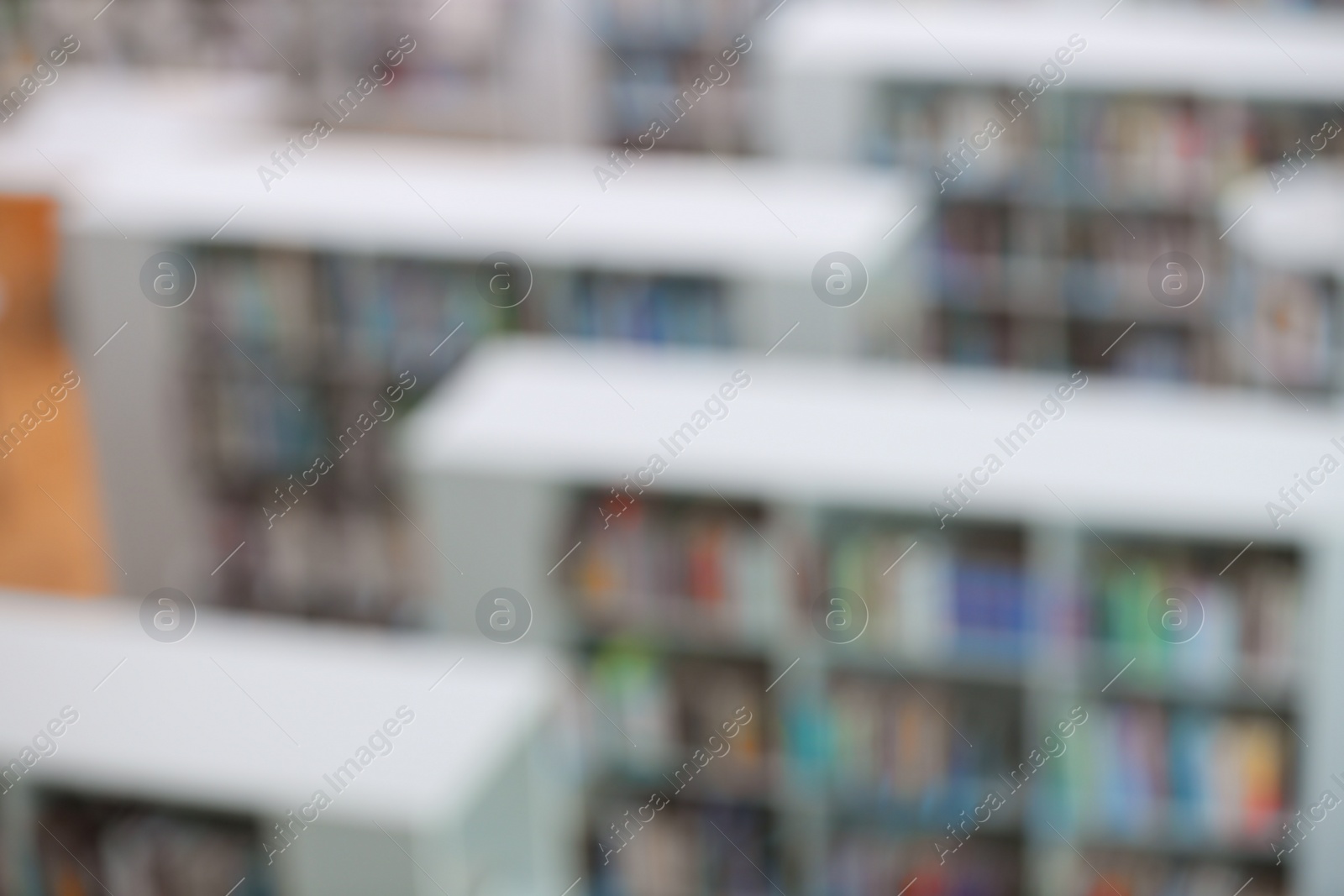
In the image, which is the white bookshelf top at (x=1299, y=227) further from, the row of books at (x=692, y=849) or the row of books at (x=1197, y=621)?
the row of books at (x=692, y=849)

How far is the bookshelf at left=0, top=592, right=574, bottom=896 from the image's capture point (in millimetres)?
3055

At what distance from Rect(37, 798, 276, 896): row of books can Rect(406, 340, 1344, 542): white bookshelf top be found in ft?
3.88

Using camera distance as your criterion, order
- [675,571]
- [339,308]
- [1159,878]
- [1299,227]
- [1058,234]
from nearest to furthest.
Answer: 1. [1159,878]
2. [675,571]
3. [1299,227]
4. [339,308]
5. [1058,234]

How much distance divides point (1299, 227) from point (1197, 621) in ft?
5.73

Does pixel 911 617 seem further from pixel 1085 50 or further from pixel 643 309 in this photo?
pixel 1085 50

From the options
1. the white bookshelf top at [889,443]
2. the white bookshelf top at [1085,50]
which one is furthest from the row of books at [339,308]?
the white bookshelf top at [1085,50]

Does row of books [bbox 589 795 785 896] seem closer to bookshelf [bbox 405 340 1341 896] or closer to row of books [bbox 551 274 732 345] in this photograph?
bookshelf [bbox 405 340 1341 896]

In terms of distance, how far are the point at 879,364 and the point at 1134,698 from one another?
194 centimetres

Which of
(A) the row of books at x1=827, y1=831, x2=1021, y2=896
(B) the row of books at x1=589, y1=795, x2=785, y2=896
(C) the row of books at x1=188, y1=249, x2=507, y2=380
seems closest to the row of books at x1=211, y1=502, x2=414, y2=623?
(C) the row of books at x1=188, y1=249, x2=507, y2=380

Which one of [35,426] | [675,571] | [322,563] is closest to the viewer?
[675,571]

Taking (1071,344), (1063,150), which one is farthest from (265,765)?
(1063,150)

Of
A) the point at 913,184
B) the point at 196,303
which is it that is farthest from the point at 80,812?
the point at 913,184

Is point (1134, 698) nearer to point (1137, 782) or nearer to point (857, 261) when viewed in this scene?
point (1137, 782)

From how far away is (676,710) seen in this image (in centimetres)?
440
